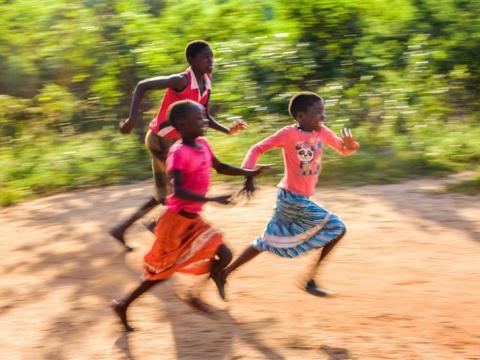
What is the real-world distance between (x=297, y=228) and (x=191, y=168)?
2.75 ft

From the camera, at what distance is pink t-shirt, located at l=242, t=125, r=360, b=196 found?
4.63 meters

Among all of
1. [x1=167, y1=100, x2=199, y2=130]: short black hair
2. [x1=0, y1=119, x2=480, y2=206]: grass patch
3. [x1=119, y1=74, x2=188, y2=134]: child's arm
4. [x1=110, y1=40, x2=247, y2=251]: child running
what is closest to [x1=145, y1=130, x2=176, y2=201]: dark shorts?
[x1=110, y1=40, x2=247, y2=251]: child running

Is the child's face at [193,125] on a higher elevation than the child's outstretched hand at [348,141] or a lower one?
higher

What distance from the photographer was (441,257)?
17.7ft

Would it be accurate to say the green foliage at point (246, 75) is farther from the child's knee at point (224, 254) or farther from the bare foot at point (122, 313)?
the bare foot at point (122, 313)

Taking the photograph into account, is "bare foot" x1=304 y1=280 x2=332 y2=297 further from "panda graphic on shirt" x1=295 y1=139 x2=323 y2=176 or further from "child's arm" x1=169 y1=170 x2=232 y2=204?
"child's arm" x1=169 y1=170 x2=232 y2=204

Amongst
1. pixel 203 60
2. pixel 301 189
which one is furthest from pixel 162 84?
pixel 301 189

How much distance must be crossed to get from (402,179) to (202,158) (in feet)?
12.0

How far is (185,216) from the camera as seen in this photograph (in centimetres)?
434

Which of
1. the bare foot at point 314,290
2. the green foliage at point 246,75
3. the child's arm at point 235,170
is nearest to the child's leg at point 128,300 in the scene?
the child's arm at point 235,170

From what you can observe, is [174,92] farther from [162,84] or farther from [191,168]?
[191,168]

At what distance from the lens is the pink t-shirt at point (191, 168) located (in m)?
4.20

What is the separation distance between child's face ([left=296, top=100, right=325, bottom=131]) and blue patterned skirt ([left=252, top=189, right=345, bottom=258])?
1.39ft

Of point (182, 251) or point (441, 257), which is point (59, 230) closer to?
point (182, 251)
